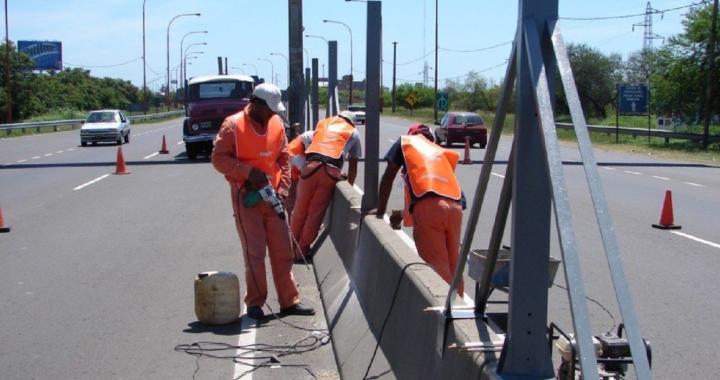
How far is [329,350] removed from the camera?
7043mm

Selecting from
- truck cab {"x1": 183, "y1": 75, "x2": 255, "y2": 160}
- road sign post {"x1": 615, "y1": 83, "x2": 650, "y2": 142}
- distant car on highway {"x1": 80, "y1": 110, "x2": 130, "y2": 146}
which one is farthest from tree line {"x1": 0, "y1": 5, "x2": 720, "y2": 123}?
distant car on highway {"x1": 80, "y1": 110, "x2": 130, "y2": 146}

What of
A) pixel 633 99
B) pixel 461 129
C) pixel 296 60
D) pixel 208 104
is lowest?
pixel 461 129

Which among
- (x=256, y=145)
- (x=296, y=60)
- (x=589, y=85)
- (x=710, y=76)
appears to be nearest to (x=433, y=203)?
(x=256, y=145)

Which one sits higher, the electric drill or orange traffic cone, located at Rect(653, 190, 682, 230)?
the electric drill

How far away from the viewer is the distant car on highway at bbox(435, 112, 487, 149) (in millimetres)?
36969

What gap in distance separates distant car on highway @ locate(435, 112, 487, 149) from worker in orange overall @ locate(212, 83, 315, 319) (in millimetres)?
29097

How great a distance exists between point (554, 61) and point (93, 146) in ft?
127

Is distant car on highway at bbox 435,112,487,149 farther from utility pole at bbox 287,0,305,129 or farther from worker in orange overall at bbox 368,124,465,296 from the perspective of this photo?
worker in orange overall at bbox 368,124,465,296

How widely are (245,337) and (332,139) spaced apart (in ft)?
11.5

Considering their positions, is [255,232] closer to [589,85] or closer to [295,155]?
[295,155]

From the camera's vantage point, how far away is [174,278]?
32.5 feet

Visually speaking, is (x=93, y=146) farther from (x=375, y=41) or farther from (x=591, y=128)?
(x=375, y=41)

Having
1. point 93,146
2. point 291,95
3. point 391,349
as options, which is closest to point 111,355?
point 391,349

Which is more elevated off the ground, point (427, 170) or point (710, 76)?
point (710, 76)
